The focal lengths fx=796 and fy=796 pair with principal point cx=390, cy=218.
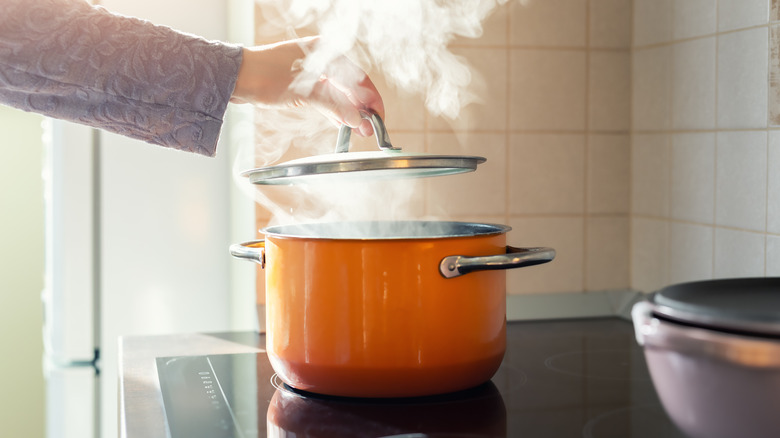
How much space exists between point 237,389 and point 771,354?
0.56 metres

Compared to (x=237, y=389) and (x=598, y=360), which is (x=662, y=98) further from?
(x=237, y=389)

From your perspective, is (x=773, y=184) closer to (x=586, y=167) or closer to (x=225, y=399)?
(x=586, y=167)

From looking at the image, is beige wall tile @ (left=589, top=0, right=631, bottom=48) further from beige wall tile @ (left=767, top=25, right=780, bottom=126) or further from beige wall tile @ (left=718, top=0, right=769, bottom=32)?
beige wall tile @ (left=767, top=25, right=780, bottom=126)

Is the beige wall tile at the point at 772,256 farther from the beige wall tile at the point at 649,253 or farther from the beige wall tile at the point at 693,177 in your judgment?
the beige wall tile at the point at 649,253

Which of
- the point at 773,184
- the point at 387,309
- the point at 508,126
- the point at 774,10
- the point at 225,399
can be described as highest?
the point at 774,10

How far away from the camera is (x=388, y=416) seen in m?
0.73

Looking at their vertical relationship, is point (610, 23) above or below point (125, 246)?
above

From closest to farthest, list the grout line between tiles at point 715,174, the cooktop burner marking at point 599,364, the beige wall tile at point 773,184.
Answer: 1. the cooktop burner marking at point 599,364
2. the beige wall tile at point 773,184
3. the grout line between tiles at point 715,174

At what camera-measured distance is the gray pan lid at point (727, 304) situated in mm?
474

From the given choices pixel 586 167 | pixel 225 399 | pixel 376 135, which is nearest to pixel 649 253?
pixel 586 167

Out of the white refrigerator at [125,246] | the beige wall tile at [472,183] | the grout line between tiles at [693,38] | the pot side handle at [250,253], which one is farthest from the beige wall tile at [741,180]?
the white refrigerator at [125,246]

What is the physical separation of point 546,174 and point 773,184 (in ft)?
1.29

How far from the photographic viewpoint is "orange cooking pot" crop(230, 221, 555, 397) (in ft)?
2.40

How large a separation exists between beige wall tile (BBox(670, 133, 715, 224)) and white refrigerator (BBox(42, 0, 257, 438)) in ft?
2.44
